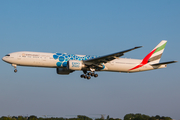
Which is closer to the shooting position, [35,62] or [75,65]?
[35,62]

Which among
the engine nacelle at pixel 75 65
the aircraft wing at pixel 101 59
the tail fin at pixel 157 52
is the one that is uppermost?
the tail fin at pixel 157 52

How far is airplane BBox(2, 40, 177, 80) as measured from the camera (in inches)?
1736

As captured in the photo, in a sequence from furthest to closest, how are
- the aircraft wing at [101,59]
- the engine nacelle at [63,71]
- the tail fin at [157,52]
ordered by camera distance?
1. the tail fin at [157,52]
2. the engine nacelle at [63,71]
3. the aircraft wing at [101,59]

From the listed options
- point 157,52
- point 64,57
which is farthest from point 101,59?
point 157,52

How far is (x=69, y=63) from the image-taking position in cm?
4450

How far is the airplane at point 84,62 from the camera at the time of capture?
44.1m

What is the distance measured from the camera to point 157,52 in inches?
2120

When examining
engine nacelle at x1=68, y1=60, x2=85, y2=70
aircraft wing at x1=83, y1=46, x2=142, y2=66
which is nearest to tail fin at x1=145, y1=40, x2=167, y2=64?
aircraft wing at x1=83, y1=46, x2=142, y2=66

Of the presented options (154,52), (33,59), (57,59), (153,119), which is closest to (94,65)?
(57,59)

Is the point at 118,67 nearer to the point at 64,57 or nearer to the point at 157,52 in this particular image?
the point at 157,52

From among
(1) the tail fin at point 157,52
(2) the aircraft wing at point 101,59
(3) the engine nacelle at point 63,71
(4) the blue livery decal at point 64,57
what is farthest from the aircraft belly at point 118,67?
(3) the engine nacelle at point 63,71

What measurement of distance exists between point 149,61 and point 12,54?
86.4 feet

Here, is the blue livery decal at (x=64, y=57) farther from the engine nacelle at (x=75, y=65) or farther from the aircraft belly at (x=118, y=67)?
the aircraft belly at (x=118, y=67)

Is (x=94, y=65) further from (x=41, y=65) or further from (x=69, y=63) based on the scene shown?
(x=41, y=65)
